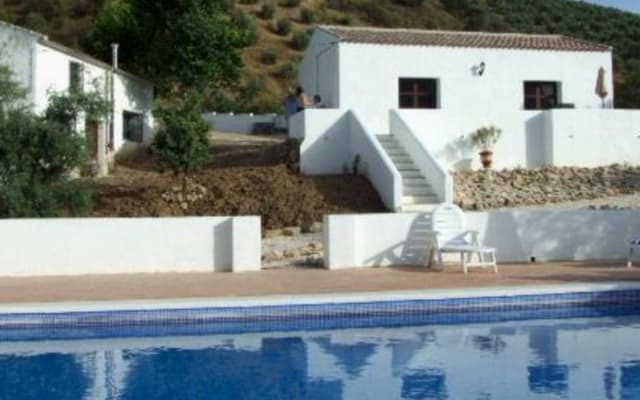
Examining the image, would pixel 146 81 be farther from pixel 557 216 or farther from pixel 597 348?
pixel 597 348

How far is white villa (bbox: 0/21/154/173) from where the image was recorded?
23.8 meters

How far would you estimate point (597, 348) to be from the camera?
9961mm

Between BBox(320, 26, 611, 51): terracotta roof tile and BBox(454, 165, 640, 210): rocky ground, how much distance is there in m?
4.33

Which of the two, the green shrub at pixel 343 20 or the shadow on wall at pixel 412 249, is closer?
the shadow on wall at pixel 412 249

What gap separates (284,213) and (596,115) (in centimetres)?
975

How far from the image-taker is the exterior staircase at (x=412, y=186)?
61.7ft

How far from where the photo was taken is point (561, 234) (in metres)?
15.9

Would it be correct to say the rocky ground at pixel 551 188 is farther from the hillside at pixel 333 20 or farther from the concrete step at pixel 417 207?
the hillside at pixel 333 20

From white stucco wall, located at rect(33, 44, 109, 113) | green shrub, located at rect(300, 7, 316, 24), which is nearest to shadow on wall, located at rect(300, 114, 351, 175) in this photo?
white stucco wall, located at rect(33, 44, 109, 113)

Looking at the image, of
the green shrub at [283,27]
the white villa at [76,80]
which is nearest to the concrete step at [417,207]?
the white villa at [76,80]

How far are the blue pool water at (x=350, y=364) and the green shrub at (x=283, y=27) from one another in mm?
56793

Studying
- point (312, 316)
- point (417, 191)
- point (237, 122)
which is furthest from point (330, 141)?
point (237, 122)

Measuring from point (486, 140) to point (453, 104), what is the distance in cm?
249

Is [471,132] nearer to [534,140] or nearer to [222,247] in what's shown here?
[534,140]
